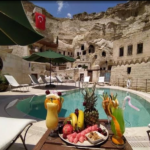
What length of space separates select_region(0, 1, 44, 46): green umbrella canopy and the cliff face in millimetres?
28596

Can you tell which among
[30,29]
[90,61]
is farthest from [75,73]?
[30,29]

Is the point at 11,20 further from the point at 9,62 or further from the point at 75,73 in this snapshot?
the point at 75,73

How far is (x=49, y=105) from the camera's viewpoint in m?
1.17

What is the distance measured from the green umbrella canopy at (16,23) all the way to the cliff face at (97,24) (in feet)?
93.8

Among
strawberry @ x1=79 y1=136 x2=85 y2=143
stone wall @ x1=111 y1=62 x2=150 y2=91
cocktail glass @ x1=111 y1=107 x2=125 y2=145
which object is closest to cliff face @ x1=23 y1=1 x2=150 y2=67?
stone wall @ x1=111 y1=62 x2=150 y2=91

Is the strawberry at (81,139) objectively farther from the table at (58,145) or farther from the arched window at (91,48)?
the arched window at (91,48)

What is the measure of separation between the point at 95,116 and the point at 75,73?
784 inches

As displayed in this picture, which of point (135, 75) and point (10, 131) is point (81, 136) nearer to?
point (10, 131)

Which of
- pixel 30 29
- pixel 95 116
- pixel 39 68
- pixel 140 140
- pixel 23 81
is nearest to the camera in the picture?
pixel 95 116

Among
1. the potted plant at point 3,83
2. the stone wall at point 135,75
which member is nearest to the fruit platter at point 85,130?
the potted plant at point 3,83

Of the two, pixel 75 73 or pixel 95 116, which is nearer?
pixel 95 116

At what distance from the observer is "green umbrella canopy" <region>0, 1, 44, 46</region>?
189cm

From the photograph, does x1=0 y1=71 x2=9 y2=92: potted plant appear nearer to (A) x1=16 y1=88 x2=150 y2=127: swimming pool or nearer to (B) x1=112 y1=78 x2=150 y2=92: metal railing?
(A) x1=16 y1=88 x2=150 y2=127: swimming pool

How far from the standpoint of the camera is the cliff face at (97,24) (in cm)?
3553
